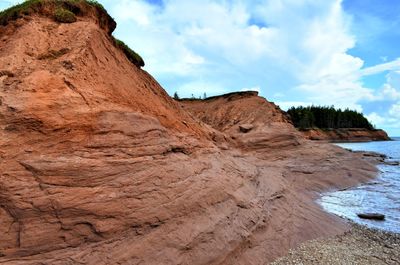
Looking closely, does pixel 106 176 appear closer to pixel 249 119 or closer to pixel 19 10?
pixel 19 10

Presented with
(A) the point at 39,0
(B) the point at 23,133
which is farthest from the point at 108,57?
(B) the point at 23,133

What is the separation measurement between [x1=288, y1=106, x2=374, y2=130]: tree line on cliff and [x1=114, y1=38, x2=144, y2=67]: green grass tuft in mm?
86160

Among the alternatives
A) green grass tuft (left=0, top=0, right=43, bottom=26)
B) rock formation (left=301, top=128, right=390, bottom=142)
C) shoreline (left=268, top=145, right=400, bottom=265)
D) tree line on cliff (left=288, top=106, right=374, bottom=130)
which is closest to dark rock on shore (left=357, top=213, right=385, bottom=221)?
shoreline (left=268, top=145, right=400, bottom=265)

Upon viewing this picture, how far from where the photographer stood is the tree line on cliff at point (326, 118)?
10069cm

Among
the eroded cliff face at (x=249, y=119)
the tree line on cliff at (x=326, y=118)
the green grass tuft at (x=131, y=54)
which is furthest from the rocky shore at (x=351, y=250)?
the tree line on cliff at (x=326, y=118)

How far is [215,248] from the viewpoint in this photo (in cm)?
741

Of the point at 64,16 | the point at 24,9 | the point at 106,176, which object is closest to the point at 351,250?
the point at 106,176

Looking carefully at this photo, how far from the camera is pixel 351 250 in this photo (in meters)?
8.82

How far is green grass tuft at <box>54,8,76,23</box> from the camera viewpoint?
32.9 ft

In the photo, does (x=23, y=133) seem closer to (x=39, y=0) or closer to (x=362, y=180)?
(x=39, y=0)

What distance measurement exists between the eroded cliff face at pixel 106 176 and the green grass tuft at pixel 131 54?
3.88 ft

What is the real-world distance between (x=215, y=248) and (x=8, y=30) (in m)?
7.48

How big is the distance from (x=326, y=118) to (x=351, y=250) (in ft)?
346

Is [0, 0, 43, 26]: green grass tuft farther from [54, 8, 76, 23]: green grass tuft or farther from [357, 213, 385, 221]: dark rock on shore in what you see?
[357, 213, 385, 221]: dark rock on shore
